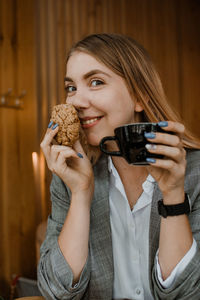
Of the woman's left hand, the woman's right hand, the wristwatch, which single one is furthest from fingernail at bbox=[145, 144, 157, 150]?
the woman's right hand

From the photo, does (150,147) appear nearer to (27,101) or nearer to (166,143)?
(166,143)

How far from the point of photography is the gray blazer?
2.95 feet

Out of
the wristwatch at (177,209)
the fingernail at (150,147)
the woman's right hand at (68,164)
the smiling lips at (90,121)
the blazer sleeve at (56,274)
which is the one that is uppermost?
the smiling lips at (90,121)

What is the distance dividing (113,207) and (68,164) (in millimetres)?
254

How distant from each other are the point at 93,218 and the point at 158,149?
511 mm

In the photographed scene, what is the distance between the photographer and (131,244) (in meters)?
1.17

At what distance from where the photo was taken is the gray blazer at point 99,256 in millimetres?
900

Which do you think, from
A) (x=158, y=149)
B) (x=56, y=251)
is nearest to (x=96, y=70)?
(x=158, y=149)

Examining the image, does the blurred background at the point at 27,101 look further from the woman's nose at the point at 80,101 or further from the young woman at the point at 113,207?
the woman's nose at the point at 80,101

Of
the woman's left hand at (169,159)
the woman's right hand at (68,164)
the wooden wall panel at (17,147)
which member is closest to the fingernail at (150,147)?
the woman's left hand at (169,159)

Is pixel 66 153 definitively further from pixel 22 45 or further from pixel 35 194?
pixel 22 45

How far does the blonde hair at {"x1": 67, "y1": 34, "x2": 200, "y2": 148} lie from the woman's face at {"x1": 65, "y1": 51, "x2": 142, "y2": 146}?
3 centimetres

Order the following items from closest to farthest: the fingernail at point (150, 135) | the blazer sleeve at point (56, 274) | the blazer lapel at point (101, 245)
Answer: the fingernail at point (150, 135), the blazer sleeve at point (56, 274), the blazer lapel at point (101, 245)

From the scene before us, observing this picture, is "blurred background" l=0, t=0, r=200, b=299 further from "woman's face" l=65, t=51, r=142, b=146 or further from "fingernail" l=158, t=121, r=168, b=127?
"fingernail" l=158, t=121, r=168, b=127
